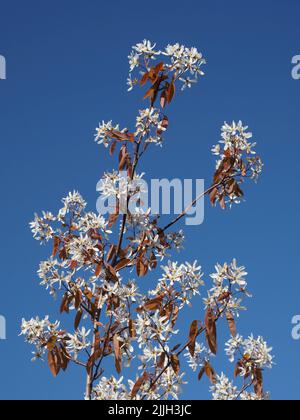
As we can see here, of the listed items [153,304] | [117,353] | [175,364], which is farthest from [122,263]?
[175,364]

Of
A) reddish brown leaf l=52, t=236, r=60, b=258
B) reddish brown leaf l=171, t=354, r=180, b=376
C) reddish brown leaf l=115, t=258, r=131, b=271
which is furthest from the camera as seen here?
reddish brown leaf l=52, t=236, r=60, b=258

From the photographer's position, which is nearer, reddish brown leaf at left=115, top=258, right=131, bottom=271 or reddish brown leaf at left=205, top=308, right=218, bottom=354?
reddish brown leaf at left=205, top=308, right=218, bottom=354

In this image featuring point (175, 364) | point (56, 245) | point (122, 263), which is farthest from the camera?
point (56, 245)

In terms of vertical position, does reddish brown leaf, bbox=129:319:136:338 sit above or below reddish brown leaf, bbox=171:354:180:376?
above

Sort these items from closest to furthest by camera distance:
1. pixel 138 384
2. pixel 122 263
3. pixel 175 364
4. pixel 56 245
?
pixel 175 364 → pixel 138 384 → pixel 122 263 → pixel 56 245

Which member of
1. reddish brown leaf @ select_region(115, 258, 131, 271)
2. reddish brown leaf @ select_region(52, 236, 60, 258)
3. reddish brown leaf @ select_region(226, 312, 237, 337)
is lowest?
reddish brown leaf @ select_region(226, 312, 237, 337)

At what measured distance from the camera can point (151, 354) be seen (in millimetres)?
2984

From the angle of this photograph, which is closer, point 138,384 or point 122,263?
point 138,384

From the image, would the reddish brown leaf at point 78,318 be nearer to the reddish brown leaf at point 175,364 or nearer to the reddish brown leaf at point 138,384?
the reddish brown leaf at point 138,384

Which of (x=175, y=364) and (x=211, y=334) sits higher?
(x=211, y=334)

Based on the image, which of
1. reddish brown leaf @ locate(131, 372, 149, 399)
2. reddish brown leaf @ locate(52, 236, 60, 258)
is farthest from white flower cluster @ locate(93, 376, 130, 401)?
reddish brown leaf @ locate(52, 236, 60, 258)

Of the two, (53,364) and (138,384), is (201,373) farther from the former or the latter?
(53,364)

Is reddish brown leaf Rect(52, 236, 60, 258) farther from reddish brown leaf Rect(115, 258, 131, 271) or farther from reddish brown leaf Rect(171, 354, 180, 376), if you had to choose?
reddish brown leaf Rect(171, 354, 180, 376)

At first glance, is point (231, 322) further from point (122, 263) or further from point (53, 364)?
point (53, 364)
